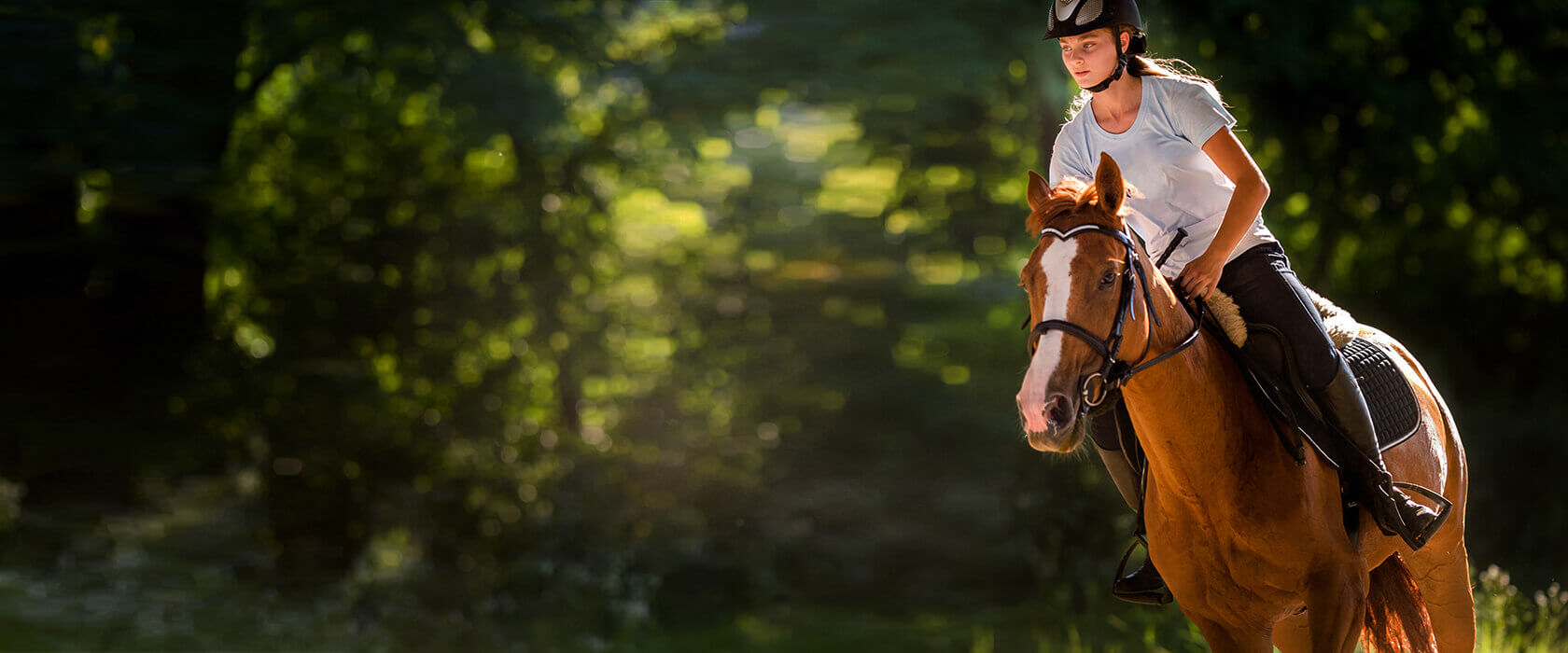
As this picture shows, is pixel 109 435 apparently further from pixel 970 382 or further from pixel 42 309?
pixel 970 382

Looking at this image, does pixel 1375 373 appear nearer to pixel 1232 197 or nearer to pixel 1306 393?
pixel 1306 393

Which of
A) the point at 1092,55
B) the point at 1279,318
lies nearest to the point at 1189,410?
the point at 1279,318

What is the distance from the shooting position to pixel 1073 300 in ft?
10.9

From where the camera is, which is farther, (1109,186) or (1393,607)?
(1393,607)

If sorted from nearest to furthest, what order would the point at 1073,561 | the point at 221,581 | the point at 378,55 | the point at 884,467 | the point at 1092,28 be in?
1. the point at 1092,28
2. the point at 378,55
3. the point at 1073,561
4. the point at 221,581
5. the point at 884,467

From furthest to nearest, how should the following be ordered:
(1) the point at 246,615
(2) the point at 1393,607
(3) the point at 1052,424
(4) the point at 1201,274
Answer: (1) the point at 246,615 → (2) the point at 1393,607 → (4) the point at 1201,274 → (3) the point at 1052,424

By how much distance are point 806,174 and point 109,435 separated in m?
7.86

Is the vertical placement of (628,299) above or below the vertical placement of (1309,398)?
above

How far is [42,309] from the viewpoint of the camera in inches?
492

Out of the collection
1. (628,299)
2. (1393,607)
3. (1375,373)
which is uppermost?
(628,299)

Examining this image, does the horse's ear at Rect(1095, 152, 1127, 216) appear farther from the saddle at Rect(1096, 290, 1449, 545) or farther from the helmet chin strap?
the saddle at Rect(1096, 290, 1449, 545)

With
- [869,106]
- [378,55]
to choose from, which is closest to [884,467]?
[869,106]

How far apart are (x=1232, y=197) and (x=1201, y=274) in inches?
10.3

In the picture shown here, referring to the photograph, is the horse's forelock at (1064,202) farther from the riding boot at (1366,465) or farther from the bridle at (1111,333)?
the riding boot at (1366,465)
